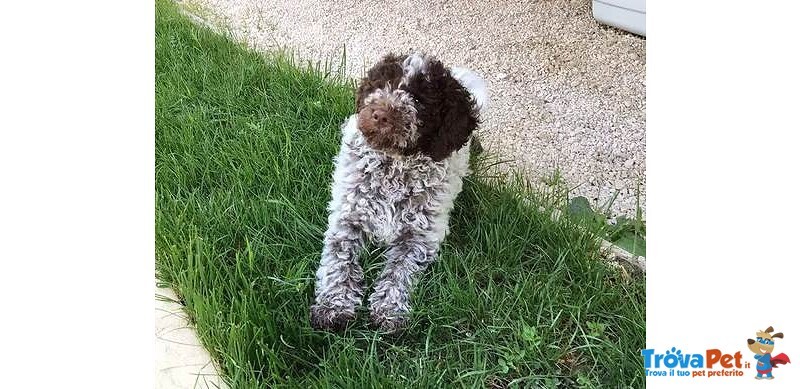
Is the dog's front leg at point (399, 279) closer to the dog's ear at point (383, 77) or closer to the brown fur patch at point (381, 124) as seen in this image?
the brown fur patch at point (381, 124)

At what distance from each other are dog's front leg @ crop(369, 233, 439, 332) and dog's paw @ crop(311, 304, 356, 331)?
0.07 metres

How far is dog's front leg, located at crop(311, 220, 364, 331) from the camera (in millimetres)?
1658

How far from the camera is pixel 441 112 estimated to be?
168 centimetres

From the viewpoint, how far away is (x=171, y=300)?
1701mm

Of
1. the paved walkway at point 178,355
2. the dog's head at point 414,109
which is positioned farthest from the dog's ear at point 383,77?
the paved walkway at point 178,355

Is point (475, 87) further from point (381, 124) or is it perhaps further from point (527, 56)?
point (527, 56)

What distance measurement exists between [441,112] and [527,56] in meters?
1.38

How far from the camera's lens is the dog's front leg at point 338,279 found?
1658 millimetres
